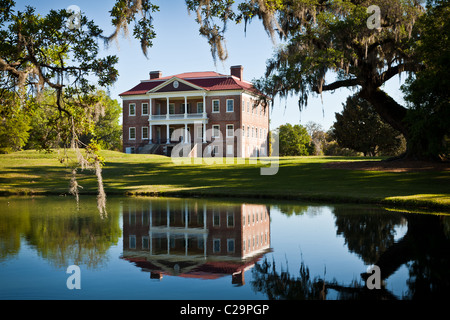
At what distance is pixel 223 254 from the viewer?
855 cm

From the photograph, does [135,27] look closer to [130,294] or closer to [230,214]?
[230,214]

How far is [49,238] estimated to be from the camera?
32.6ft

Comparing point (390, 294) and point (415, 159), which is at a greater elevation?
point (415, 159)

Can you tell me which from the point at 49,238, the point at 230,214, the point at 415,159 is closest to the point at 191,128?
the point at 415,159

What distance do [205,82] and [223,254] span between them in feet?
148

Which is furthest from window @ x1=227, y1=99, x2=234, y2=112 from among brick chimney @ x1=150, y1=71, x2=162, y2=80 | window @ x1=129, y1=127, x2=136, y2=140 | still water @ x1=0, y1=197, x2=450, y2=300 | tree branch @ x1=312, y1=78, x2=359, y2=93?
still water @ x1=0, y1=197, x2=450, y2=300

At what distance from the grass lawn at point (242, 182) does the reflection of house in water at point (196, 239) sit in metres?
4.91

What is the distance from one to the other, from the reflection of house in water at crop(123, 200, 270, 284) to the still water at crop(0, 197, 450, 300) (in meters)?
0.02

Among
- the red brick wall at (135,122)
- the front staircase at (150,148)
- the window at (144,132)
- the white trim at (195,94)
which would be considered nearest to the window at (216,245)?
the front staircase at (150,148)

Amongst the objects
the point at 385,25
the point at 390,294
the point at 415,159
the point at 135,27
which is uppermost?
the point at 385,25

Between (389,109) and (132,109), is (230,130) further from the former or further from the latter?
(389,109)

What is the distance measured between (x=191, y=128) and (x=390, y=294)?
4754cm
